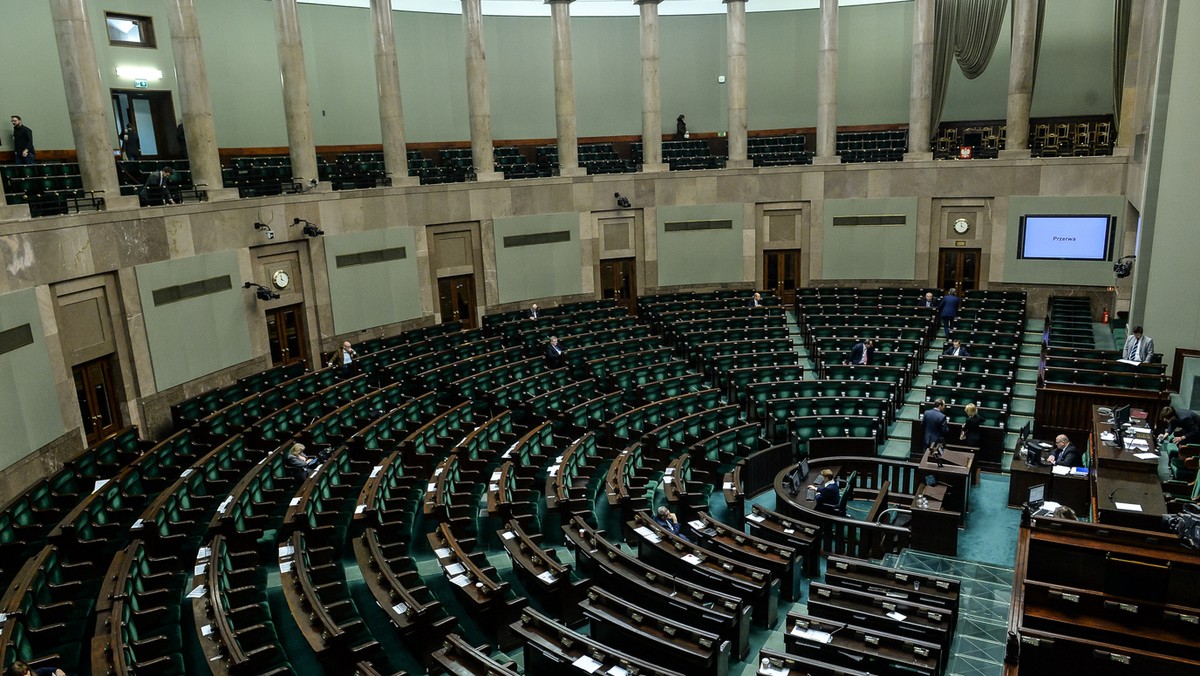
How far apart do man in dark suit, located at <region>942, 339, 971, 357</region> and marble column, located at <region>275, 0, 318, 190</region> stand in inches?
527

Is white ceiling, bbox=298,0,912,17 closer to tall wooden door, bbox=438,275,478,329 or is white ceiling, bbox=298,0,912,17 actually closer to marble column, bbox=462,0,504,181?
marble column, bbox=462,0,504,181

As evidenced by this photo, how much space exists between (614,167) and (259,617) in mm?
16934

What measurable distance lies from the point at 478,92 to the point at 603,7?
23.6ft

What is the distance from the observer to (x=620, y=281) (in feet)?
74.3

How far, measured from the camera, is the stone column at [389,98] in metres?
18.6

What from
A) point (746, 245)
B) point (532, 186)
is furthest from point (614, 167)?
point (746, 245)

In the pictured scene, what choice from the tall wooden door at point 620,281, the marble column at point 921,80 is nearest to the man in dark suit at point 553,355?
the tall wooden door at point 620,281

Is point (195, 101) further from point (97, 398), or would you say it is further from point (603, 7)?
point (603, 7)

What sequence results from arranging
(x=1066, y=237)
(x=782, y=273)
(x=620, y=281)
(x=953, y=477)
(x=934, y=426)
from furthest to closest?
(x=782, y=273), (x=620, y=281), (x=1066, y=237), (x=934, y=426), (x=953, y=477)

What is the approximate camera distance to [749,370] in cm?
1541

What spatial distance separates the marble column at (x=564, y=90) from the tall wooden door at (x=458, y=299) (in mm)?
3816

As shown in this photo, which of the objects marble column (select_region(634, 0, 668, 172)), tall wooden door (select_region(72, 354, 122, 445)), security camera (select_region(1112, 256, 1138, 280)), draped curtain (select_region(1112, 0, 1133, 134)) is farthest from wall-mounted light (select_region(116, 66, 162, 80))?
draped curtain (select_region(1112, 0, 1133, 134))

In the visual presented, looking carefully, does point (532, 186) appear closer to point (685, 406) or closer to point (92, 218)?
point (685, 406)

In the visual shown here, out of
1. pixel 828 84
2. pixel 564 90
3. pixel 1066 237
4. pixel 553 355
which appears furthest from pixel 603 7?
pixel 1066 237
